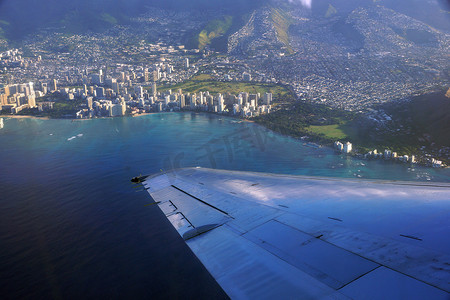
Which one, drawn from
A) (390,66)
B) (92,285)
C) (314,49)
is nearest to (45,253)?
(92,285)

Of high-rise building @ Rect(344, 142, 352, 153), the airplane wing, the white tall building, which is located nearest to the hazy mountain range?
the white tall building

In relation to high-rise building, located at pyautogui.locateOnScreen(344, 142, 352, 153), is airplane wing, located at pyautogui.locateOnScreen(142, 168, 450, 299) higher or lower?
higher

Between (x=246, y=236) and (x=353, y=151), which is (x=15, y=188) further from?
(x=353, y=151)

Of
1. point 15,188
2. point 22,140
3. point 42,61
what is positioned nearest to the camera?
point 15,188

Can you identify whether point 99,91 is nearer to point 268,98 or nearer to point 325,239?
point 268,98

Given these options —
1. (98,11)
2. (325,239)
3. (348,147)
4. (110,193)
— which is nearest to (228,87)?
(348,147)

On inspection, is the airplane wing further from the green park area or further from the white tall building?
the green park area

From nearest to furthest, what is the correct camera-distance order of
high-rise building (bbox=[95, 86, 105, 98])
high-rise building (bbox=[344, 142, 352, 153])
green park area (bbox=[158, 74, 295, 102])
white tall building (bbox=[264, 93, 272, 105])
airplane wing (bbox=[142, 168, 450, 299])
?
airplane wing (bbox=[142, 168, 450, 299]) < high-rise building (bbox=[344, 142, 352, 153]) < white tall building (bbox=[264, 93, 272, 105]) < green park area (bbox=[158, 74, 295, 102]) < high-rise building (bbox=[95, 86, 105, 98])

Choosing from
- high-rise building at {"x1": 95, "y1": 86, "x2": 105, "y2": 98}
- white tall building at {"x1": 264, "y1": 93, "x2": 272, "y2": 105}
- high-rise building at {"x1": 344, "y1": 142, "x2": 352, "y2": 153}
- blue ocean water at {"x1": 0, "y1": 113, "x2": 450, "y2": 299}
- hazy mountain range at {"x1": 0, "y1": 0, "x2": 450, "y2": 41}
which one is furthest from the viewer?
hazy mountain range at {"x1": 0, "y1": 0, "x2": 450, "y2": 41}
